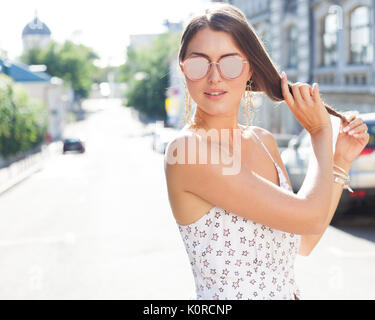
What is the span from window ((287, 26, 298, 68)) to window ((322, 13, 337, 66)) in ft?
10.3

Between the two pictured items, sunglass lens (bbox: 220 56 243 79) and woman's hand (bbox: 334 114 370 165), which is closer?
sunglass lens (bbox: 220 56 243 79)

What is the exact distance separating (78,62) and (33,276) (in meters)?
80.7

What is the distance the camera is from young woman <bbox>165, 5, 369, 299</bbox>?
160 cm

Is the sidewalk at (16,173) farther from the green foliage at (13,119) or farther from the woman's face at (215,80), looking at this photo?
the woman's face at (215,80)

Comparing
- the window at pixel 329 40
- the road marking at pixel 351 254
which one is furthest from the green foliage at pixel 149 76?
the road marking at pixel 351 254

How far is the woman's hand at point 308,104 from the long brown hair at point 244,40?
50mm

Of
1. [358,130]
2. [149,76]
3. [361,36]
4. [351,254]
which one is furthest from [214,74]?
[149,76]

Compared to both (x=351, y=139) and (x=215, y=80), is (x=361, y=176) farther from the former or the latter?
(x=215, y=80)

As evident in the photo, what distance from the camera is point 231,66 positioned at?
1.66 metres

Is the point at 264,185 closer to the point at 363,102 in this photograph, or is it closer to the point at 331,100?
the point at 363,102

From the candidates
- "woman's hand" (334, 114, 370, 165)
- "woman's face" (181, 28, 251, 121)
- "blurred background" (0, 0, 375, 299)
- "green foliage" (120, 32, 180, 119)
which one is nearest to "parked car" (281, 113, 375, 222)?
"blurred background" (0, 0, 375, 299)

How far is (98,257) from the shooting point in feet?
27.5

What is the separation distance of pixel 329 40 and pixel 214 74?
23.8 metres

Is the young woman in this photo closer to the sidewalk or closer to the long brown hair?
the long brown hair
